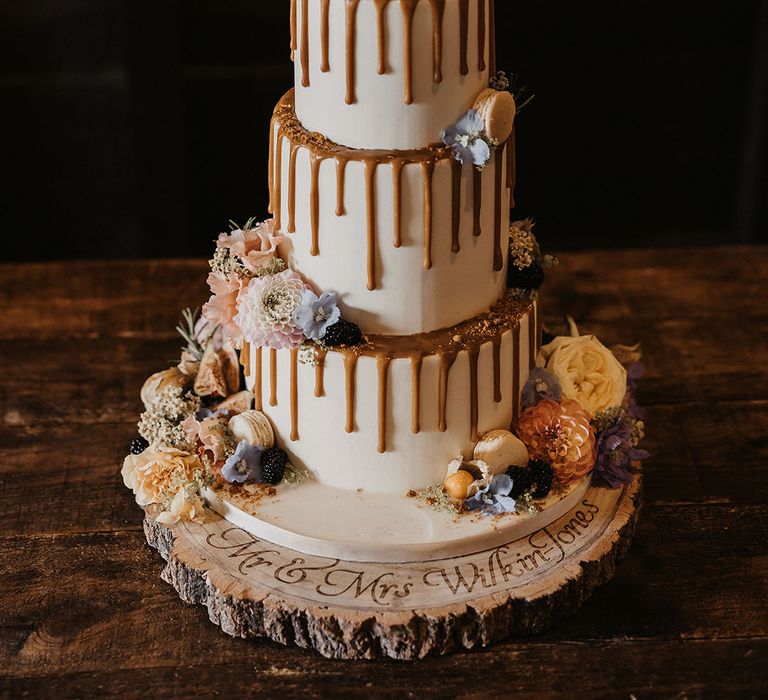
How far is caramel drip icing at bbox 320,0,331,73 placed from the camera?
7.85 ft

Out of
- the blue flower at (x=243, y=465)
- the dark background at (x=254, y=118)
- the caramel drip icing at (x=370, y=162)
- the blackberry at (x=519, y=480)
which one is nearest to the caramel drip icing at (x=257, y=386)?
the blue flower at (x=243, y=465)

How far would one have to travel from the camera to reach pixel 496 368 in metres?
2.69

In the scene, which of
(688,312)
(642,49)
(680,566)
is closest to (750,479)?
(680,566)

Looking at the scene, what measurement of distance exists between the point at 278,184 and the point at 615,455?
3.24 ft

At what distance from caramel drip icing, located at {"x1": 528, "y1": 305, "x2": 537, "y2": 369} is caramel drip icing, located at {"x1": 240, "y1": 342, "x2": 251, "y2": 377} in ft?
2.11

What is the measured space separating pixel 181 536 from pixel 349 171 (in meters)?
0.87

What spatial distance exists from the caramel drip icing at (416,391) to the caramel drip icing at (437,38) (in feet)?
1.88

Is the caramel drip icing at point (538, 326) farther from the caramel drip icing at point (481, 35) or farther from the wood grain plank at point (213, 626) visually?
the caramel drip icing at point (481, 35)

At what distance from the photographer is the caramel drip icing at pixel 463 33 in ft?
7.86

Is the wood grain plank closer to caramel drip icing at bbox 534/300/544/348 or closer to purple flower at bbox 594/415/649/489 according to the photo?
purple flower at bbox 594/415/649/489

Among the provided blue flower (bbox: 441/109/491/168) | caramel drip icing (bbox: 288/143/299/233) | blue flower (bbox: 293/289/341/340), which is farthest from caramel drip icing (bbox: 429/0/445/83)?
blue flower (bbox: 293/289/341/340)

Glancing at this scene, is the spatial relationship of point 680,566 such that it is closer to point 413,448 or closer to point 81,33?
point 413,448

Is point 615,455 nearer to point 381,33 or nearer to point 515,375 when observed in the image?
point 515,375

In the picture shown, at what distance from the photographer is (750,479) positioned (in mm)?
3023
